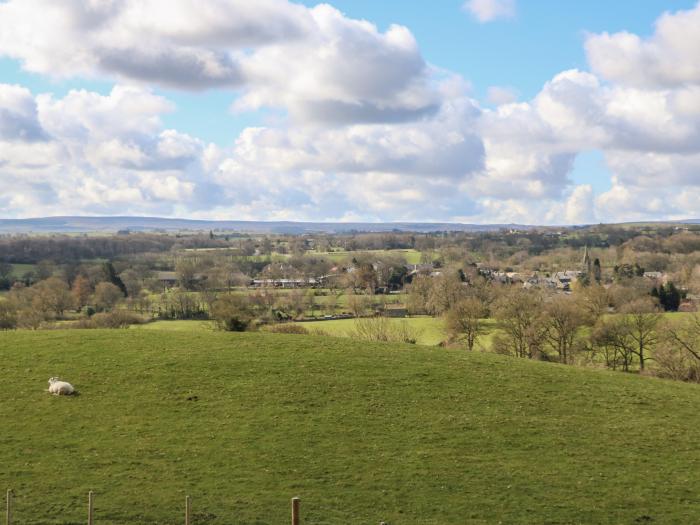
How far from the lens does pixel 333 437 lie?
26969 millimetres

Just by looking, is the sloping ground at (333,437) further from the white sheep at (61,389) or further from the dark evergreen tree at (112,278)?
the dark evergreen tree at (112,278)

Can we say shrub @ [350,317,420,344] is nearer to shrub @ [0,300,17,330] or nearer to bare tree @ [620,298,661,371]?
bare tree @ [620,298,661,371]

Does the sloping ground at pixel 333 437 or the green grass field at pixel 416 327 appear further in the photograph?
the green grass field at pixel 416 327

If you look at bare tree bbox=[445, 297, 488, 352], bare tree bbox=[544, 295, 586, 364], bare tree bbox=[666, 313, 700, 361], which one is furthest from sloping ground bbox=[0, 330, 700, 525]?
bare tree bbox=[445, 297, 488, 352]

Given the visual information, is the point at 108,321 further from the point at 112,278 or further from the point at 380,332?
the point at 112,278

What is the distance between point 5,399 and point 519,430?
75.2ft

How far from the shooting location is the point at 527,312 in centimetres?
6291

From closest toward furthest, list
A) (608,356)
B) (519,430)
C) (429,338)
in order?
1. (519,430)
2. (608,356)
3. (429,338)

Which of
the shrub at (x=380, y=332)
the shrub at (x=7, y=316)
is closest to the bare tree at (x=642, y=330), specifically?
the shrub at (x=380, y=332)

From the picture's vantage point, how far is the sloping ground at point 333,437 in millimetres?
21141

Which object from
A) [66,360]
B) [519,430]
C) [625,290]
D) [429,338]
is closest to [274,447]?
[519,430]

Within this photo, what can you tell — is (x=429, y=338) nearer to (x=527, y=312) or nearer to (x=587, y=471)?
(x=527, y=312)

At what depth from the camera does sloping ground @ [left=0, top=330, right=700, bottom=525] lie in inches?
832

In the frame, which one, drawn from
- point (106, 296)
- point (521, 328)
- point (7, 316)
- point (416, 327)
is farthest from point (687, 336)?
point (106, 296)
